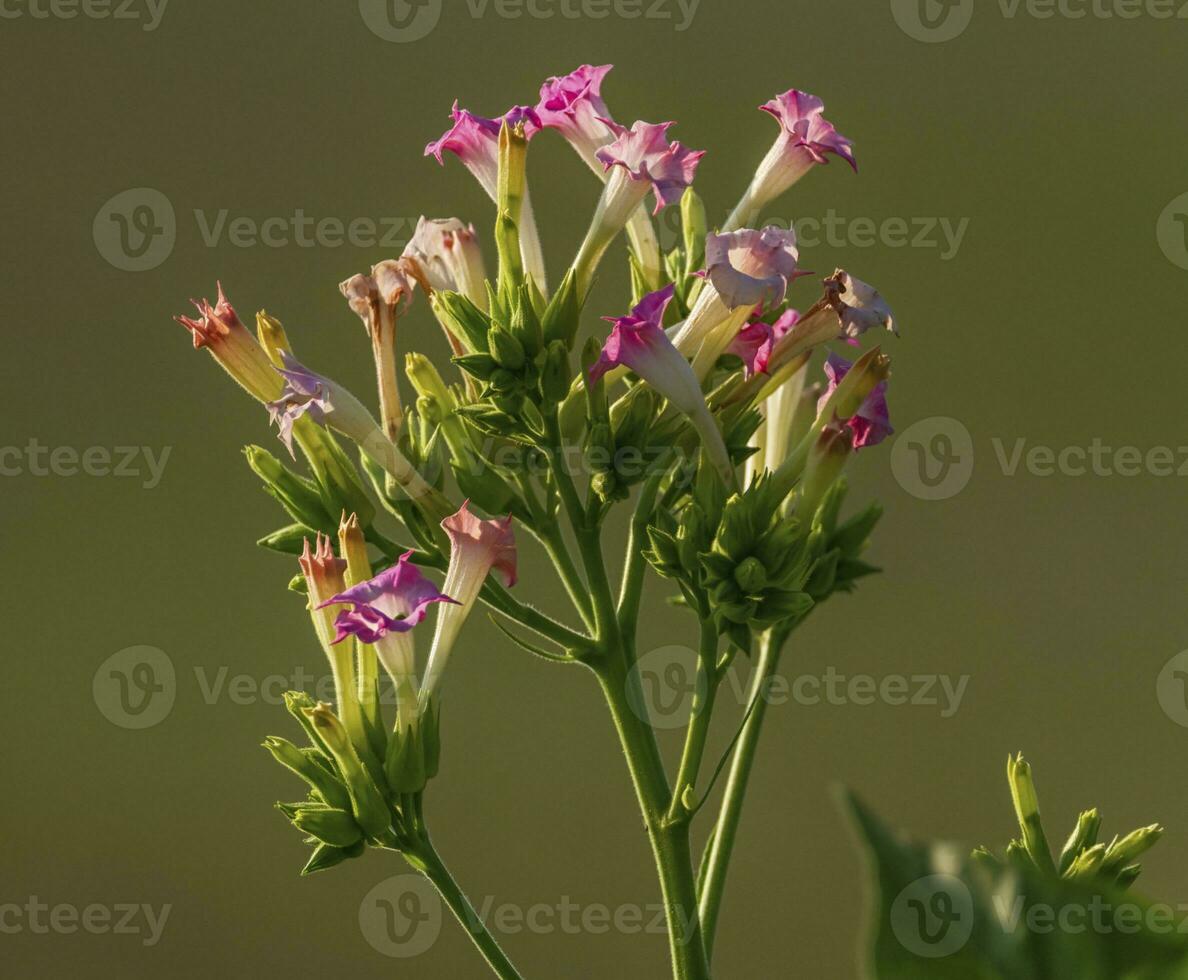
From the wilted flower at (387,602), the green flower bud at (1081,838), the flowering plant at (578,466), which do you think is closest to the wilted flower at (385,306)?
the flowering plant at (578,466)

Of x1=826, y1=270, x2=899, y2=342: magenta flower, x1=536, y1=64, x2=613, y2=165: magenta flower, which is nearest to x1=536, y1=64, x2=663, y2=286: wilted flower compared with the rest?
x1=536, y1=64, x2=613, y2=165: magenta flower

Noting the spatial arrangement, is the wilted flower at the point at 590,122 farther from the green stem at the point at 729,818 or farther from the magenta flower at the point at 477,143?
the green stem at the point at 729,818

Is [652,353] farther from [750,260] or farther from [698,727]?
[698,727]

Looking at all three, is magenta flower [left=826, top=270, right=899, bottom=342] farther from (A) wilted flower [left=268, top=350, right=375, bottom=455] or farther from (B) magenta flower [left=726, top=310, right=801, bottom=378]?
(A) wilted flower [left=268, top=350, right=375, bottom=455]

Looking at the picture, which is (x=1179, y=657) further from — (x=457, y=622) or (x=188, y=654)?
(x=457, y=622)

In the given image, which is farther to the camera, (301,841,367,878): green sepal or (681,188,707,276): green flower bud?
(681,188,707,276): green flower bud

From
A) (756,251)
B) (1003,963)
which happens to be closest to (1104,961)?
(1003,963)
